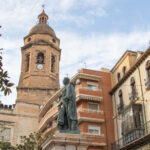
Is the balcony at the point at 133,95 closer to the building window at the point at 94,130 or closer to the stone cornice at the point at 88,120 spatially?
the stone cornice at the point at 88,120

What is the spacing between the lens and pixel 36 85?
142ft

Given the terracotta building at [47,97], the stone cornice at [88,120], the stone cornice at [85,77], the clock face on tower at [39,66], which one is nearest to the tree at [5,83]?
the terracotta building at [47,97]

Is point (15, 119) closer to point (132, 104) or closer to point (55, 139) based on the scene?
point (132, 104)

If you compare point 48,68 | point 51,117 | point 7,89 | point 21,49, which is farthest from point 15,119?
point 7,89

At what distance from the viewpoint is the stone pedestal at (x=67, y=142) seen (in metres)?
9.77

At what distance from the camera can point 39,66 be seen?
147 feet

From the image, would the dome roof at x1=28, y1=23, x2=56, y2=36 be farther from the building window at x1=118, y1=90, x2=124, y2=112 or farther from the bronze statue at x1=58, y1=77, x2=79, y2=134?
the bronze statue at x1=58, y1=77, x2=79, y2=134

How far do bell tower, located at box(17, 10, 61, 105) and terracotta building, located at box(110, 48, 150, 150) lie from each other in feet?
48.1

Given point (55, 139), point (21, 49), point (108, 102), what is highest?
point (21, 49)

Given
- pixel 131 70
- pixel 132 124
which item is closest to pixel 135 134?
pixel 132 124

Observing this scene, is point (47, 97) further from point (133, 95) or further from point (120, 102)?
point (133, 95)

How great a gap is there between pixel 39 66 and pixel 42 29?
6.67 m

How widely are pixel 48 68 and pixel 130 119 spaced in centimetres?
2187

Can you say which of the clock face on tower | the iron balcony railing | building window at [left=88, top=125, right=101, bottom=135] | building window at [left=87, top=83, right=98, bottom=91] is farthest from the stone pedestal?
the clock face on tower
